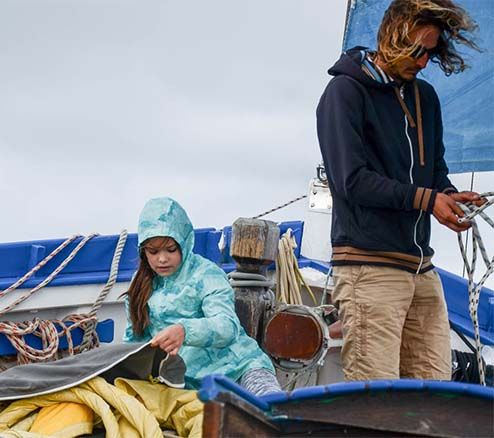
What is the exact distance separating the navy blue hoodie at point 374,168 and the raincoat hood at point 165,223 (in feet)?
1.94

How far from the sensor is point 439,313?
384 cm

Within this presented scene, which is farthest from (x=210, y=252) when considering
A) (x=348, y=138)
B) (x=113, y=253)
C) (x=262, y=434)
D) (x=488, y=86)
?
(x=262, y=434)

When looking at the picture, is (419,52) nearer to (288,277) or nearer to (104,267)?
(288,277)

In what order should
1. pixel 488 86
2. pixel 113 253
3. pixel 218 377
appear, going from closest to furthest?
1. pixel 218 377
2. pixel 488 86
3. pixel 113 253

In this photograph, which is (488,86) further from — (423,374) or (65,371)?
(65,371)

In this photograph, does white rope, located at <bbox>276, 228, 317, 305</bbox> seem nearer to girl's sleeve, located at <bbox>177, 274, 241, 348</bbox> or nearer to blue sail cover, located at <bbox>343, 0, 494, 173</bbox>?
blue sail cover, located at <bbox>343, 0, 494, 173</bbox>

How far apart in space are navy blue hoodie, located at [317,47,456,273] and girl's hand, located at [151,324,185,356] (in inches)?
23.6

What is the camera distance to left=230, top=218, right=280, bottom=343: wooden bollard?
179 inches

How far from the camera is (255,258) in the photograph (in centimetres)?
469

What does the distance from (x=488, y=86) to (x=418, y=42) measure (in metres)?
1.30

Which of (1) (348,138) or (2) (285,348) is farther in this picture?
(2) (285,348)

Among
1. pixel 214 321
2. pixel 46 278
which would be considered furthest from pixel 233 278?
pixel 46 278

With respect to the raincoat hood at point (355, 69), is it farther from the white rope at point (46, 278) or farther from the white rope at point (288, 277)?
the white rope at point (46, 278)

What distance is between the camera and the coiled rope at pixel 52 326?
188 inches
